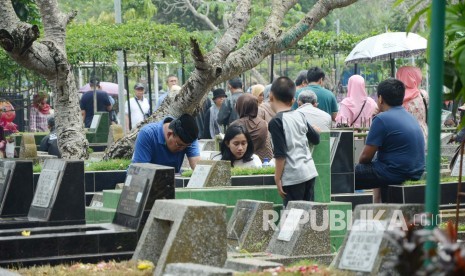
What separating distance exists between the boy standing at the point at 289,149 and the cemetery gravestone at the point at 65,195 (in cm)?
196

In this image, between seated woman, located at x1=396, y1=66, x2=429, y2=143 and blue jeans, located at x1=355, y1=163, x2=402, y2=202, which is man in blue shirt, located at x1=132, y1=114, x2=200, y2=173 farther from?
seated woman, located at x1=396, y1=66, x2=429, y2=143

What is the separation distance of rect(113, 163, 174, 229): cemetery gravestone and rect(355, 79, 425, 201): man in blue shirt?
3.61 metres

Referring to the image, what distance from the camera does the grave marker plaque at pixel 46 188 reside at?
10992mm

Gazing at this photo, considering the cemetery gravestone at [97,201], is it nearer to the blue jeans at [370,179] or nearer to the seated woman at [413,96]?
the blue jeans at [370,179]

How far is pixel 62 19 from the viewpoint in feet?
56.0

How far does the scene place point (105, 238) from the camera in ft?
32.2

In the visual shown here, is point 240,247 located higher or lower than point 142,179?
lower

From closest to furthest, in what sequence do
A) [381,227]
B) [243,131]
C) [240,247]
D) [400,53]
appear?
[381,227] < [240,247] < [243,131] < [400,53]

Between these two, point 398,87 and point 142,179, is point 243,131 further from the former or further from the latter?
point 142,179

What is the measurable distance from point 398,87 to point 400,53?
8.37m

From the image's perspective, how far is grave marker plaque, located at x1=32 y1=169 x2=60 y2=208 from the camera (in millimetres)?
10992

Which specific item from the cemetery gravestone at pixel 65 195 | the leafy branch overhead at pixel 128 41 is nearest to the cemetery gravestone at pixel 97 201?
the cemetery gravestone at pixel 65 195

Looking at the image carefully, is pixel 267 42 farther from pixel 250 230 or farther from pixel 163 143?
pixel 250 230

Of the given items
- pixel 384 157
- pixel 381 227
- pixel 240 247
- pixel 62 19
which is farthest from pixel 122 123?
pixel 381 227
